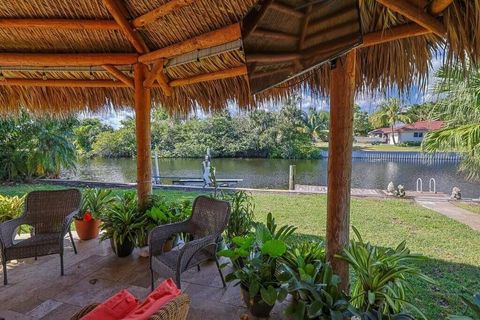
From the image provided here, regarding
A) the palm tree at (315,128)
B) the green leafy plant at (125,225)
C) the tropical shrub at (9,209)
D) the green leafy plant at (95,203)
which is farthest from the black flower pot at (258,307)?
the palm tree at (315,128)

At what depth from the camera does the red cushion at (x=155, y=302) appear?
1.01m

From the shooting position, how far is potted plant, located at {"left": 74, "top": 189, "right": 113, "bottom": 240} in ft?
11.7

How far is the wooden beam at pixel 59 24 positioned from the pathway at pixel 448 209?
20.9ft

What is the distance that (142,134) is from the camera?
3291 millimetres

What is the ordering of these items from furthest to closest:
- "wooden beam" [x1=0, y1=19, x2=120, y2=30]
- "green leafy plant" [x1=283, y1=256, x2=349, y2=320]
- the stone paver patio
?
"wooden beam" [x1=0, y1=19, x2=120, y2=30], the stone paver patio, "green leafy plant" [x1=283, y1=256, x2=349, y2=320]

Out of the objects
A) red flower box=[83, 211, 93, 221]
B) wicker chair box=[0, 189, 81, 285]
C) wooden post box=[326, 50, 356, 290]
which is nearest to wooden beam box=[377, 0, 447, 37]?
wooden post box=[326, 50, 356, 290]

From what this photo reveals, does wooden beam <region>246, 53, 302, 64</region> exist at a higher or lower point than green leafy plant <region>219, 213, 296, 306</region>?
higher

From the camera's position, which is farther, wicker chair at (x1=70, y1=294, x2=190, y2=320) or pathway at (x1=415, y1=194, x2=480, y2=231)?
pathway at (x1=415, y1=194, x2=480, y2=231)

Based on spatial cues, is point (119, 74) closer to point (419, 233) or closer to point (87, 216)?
point (87, 216)

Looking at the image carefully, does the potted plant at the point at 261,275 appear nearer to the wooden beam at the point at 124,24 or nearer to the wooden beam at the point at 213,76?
the wooden beam at the point at 213,76

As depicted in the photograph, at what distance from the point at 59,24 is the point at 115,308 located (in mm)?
2699

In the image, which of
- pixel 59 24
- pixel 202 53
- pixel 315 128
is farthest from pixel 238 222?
pixel 315 128

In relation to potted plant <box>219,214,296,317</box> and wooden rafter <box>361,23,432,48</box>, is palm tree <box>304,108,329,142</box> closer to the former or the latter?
wooden rafter <box>361,23,432,48</box>

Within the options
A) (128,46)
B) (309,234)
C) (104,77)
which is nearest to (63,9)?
(128,46)
